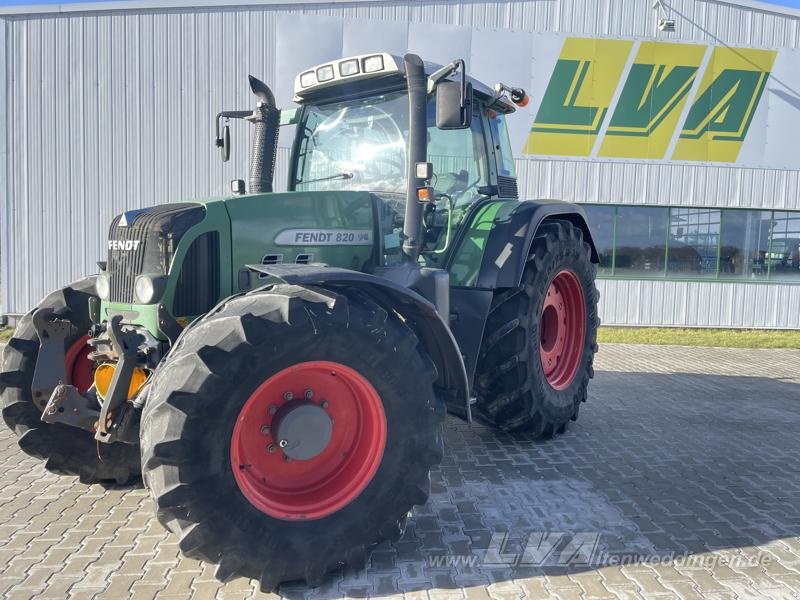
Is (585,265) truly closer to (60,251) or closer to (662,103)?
(662,103)

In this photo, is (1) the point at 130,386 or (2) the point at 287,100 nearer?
(1) the point at 130,386

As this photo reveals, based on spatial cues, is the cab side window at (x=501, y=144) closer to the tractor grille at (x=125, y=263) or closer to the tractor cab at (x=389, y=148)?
the tractor cab at (x=389, y=148)

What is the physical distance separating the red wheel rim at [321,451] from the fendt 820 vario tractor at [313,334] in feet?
0.03

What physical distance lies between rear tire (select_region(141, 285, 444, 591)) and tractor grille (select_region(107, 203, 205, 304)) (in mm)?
683

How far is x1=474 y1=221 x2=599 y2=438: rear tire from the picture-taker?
4553 mm

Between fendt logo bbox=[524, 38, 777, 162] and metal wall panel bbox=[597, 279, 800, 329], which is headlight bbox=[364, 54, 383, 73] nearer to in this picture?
fendt logo bbox=[524, 38, 777, 162]

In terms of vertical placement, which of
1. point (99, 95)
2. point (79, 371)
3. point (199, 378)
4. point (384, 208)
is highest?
point (99, 95)

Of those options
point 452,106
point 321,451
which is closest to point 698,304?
point 452,106

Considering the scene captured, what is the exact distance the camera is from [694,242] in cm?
1218

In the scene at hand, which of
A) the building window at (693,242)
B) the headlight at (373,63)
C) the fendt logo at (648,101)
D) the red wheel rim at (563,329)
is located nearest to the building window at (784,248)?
the building window at (693,242)

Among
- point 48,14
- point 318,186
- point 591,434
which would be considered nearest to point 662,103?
point 591,434

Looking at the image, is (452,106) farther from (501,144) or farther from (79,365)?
(79,365)

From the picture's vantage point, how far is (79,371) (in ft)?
13.0

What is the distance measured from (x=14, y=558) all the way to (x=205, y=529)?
1221 millimetres
